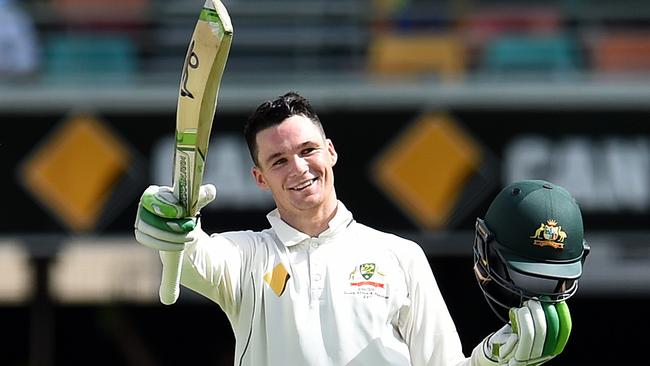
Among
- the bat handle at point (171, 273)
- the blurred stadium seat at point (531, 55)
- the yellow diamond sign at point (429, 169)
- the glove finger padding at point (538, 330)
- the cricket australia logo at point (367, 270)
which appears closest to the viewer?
the glove finger padding at point (538, 330)

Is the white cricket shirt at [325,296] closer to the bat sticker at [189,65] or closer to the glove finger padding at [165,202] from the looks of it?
the glove finger padding at [165,202]

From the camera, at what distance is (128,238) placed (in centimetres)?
860

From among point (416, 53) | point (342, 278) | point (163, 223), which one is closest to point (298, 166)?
point (342, 278)

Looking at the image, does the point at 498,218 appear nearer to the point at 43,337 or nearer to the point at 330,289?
the point at 330,289

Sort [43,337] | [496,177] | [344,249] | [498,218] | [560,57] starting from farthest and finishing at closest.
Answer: [43,337] < [560,57] < [496,177] < [344,249] < [498,218]

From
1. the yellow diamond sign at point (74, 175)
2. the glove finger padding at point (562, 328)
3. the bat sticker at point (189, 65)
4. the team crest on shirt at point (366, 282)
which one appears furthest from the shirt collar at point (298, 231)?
the yellow diamond sign at point (74, 175)

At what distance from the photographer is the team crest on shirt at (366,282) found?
373 centimetres

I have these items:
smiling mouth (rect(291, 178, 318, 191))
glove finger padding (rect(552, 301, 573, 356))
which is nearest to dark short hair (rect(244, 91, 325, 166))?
smiling mouth (rect(291, 178, 318, 191))

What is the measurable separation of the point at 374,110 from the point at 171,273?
205 inches

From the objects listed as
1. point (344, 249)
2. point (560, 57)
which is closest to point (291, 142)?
point (344, 249)

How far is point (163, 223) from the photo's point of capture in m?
3.46

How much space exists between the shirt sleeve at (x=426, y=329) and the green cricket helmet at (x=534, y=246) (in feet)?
0.74

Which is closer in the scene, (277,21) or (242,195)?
(242,195)

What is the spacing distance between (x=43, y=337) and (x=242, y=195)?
131 inches
